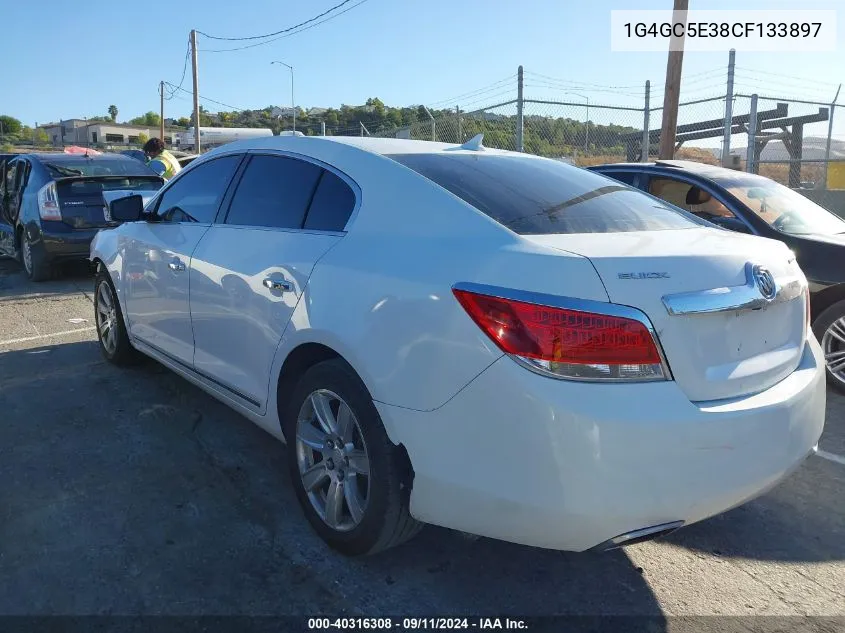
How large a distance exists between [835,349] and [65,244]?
318 inches

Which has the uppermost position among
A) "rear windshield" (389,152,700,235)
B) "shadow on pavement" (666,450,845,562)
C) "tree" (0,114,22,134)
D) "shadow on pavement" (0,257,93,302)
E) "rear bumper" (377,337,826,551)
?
"tree" (0,114,22,134)

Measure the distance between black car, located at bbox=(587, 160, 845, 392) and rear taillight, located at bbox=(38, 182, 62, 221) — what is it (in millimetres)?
6285

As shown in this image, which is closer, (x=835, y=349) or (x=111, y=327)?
(x=835, y=349)

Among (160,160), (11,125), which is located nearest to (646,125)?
(160,160)

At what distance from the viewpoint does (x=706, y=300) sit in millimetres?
2264

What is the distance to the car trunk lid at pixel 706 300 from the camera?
2.19 meters

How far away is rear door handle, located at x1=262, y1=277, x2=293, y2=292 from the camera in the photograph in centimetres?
300

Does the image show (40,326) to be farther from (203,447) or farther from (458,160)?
(458,160)

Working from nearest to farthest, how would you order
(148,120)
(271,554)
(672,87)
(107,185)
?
(271,554)
(107,185)
(672,87)
(148,120)

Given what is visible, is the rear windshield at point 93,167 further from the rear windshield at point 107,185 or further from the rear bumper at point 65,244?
the rear bumper at point 65,244

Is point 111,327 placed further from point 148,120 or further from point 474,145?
point 148,120

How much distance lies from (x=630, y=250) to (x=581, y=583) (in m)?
1.32

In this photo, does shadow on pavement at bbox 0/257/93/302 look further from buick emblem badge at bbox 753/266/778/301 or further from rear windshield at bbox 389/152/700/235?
buick emblem badge at bbox 753/266/778/301

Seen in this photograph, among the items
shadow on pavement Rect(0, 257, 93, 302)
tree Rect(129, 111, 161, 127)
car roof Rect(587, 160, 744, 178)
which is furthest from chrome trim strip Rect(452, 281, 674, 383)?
tree Rect(129, 111, 161, 127)
